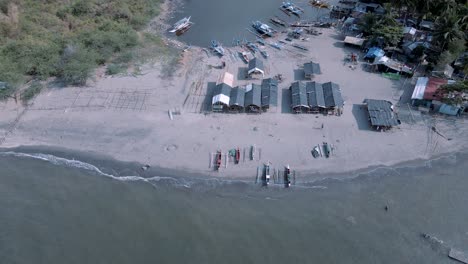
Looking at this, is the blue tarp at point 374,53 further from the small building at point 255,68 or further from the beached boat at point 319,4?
the beached boat at point 319,4

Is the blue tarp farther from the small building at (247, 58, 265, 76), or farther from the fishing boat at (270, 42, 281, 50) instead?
the small building at (247, 58, 265, 76)

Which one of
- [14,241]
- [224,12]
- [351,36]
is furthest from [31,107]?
[351,36]

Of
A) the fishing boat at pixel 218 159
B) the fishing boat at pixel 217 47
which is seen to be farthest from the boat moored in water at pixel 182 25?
the fishing boat at pixel 218 159

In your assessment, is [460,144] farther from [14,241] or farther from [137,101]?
[14,241]

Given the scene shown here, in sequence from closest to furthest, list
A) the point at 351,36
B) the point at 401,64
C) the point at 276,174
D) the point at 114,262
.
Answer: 1. the point at 114,262
2. the point at 276,174
3. the point at 401,64
4. the point at 351,36

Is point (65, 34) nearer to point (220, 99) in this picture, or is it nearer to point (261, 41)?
point (220, 99)

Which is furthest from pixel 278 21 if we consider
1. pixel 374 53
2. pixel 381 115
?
pixel 381 115
